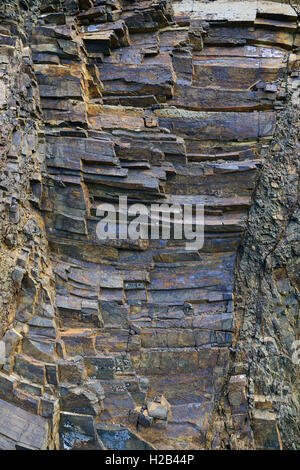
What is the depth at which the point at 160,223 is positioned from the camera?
11.9 meters

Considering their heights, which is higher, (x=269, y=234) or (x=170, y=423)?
(x=269, y=234)

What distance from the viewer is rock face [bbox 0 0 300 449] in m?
10.7

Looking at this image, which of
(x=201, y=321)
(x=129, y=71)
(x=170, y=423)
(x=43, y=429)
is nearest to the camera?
(x=43, y=429)

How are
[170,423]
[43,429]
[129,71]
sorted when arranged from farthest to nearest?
[129,71]
[170,423]
[43,429]

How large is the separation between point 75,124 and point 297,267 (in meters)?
6.94

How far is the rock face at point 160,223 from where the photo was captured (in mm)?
10719

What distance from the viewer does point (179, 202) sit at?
12086mm

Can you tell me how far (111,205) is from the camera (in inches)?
470
